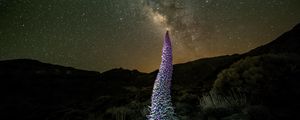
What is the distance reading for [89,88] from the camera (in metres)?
29.2

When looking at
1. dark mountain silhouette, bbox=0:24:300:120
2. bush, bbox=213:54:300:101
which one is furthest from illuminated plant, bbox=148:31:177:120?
dark mountain silhouette, bbox=0:24:300:120

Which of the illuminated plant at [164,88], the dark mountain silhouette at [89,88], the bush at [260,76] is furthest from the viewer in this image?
the dark mountain silhouette at [89,88]

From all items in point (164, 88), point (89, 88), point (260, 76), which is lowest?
point (89, 88)

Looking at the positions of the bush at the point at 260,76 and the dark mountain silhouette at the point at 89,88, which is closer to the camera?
the bush at the point at 260,76

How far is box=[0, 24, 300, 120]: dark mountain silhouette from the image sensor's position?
15531mm

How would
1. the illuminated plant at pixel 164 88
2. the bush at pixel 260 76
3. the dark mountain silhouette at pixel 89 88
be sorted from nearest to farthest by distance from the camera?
1. the illuminated plant at pixel 164 88
2. the bush at pixel 260 76
3. the dark mountain silhouette at pixel 89 88

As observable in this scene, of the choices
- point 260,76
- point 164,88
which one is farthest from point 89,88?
point 164,88

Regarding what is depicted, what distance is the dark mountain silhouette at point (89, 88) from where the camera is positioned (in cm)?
1553

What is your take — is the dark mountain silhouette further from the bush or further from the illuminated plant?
the illuminated plant

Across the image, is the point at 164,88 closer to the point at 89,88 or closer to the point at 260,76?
the point at 260,76

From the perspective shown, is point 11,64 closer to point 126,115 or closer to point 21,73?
point 21,73

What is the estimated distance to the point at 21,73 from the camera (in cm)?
3353

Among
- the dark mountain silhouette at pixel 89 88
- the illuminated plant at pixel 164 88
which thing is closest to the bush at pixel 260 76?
the dark mountain silhouette at pixel 89 88

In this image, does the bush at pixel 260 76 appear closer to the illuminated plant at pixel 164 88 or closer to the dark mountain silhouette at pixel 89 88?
the dark mountain silhouette at pixel 89 88
